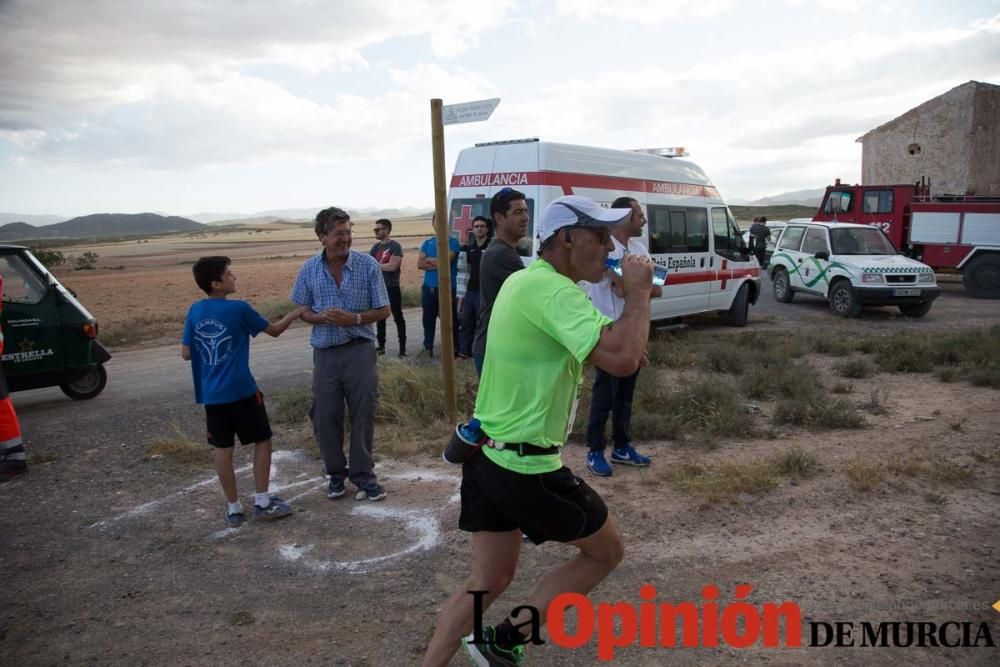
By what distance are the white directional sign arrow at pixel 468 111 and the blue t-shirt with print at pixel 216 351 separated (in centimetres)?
221

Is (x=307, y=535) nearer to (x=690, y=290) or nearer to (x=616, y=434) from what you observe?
(x=616, y=434)

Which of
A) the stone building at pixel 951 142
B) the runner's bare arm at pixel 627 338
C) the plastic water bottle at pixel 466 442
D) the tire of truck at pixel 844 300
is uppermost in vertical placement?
the stone building at pixel 951 142

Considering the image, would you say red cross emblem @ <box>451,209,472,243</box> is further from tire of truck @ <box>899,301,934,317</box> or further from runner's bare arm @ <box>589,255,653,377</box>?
tire of truck @ <box>899,301,934,317</box>

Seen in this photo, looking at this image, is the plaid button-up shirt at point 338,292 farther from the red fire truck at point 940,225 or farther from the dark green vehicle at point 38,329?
the red fire truck at point 940,225

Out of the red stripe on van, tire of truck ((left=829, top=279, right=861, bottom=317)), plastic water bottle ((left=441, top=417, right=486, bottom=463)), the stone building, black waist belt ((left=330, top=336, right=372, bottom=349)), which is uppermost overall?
the stone building

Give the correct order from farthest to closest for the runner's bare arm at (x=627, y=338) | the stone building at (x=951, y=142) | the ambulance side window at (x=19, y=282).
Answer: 1. the stone building at (x=951, y=142)
2. the ambulance side window at (x=19, y=282)
3. the runner's bare arm at (x=627, y=338)

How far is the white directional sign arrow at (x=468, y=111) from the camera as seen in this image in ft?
17.3

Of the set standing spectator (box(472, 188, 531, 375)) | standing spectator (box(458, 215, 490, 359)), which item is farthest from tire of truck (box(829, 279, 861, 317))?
standing spectator (box(472, 188, 531, 375))

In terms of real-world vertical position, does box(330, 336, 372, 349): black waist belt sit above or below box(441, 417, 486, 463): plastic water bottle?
above

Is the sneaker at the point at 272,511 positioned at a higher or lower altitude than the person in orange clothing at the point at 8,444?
lower

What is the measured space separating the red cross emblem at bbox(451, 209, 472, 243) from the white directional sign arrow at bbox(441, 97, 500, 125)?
3142 millimetres

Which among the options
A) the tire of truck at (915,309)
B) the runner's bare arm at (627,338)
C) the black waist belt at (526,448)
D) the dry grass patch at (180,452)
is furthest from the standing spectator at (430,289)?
the tire of truck at (915,309)

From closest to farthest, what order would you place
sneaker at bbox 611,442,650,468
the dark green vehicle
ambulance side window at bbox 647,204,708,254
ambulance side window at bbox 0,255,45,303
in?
1. sneaker at bbox 611,442,650,468
2. the dark green vehicle
3. ambulance side window at bbox 0,255,45,303
4. ambulance side window at bbox 647,204,708,254

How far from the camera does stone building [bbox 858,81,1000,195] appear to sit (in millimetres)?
28156
